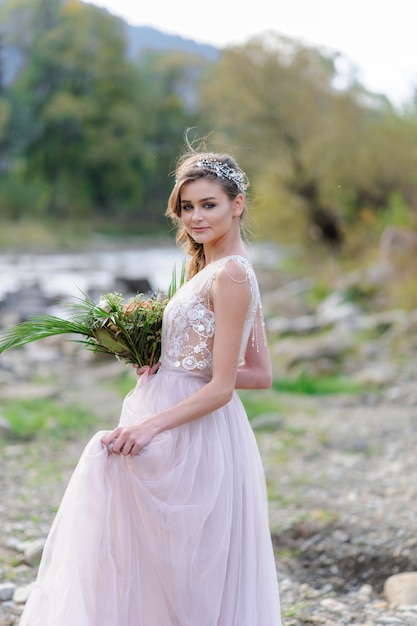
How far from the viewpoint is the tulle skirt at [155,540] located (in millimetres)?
2549

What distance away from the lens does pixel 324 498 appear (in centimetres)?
569

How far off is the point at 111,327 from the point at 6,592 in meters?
1.91

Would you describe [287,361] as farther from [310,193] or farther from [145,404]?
[310,193]

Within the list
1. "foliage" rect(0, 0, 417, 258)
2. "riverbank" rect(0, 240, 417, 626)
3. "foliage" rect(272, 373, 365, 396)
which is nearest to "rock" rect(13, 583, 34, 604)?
"riverbank" rect(0, 240, 417, 626)

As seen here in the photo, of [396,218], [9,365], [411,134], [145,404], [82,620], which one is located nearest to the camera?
[82,620]

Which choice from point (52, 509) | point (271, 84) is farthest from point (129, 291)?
point (52, 509)

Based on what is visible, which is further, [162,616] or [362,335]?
[362,335]

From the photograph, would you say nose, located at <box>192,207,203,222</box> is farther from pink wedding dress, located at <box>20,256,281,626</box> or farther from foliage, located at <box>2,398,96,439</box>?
foliage, located at <box>2,398,96,439</box>

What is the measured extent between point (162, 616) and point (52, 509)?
2.90m

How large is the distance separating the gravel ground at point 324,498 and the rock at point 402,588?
56 millimetres

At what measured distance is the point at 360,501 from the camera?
220 inches

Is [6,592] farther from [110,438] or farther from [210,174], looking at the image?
[210,174]

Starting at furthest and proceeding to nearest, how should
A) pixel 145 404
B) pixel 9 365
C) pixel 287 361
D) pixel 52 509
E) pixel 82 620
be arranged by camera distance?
pixel 9 365 → pixel 287 361 → pixel 52 509 → pixel 145 404 → pixel 82 620

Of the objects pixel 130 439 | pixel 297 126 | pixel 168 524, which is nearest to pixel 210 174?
pixel 130 439
